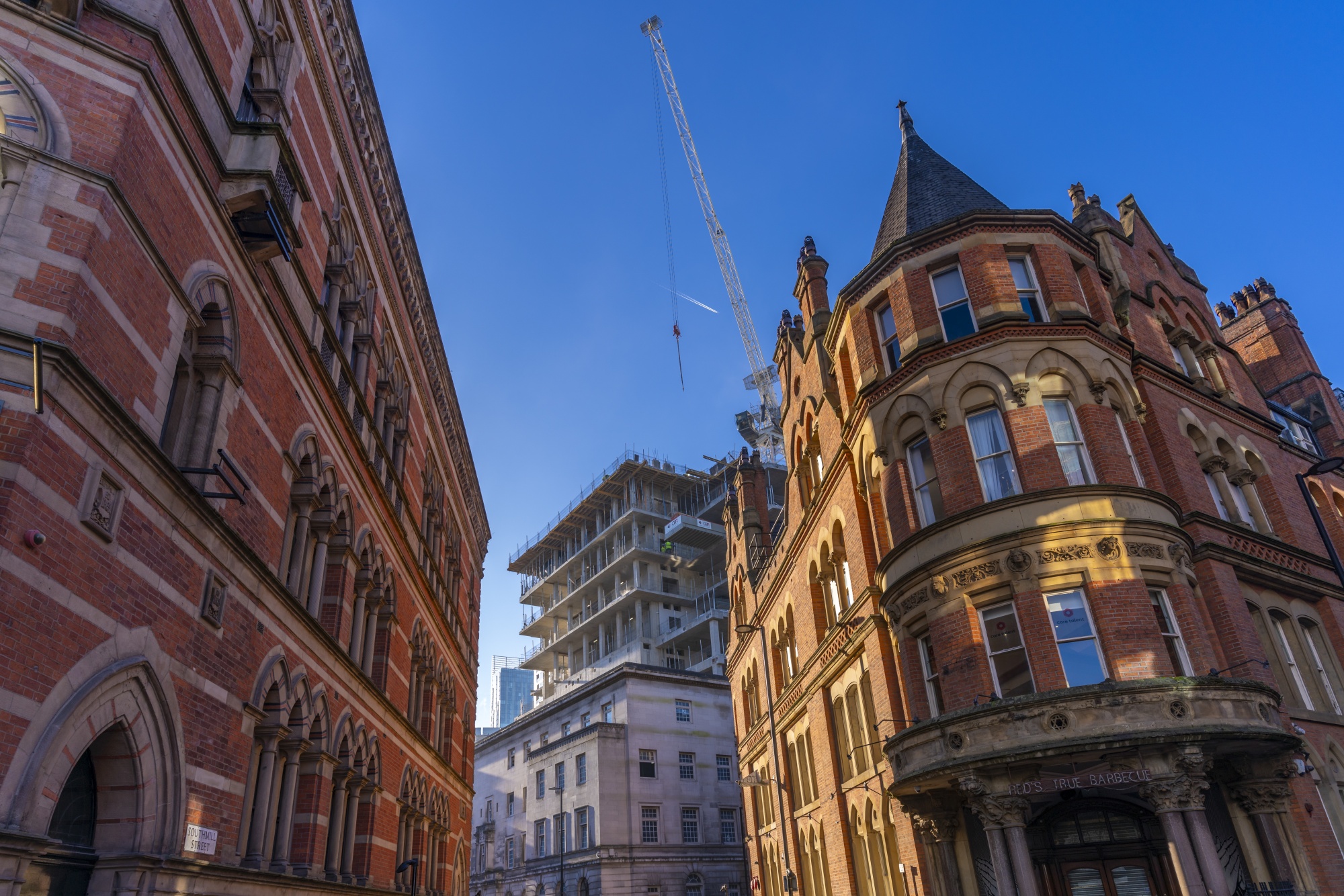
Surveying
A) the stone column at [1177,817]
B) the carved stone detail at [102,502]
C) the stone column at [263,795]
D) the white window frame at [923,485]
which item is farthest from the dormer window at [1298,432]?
the carved stone detail at [102,502]

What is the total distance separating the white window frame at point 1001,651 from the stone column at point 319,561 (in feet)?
43.9

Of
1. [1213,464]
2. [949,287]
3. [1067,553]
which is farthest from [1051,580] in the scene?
[1213,464]

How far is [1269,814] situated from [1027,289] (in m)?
12.2

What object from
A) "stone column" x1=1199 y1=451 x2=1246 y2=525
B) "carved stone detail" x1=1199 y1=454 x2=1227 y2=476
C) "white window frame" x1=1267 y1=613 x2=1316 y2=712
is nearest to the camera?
"white window frame" x1=1267 y1=613 x2=1316 y2=712

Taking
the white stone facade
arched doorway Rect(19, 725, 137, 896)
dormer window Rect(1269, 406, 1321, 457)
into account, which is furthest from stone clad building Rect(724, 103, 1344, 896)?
the white stone facade

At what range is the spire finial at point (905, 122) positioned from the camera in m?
26.7

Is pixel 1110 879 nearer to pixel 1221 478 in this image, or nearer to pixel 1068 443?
pixel 1068 443

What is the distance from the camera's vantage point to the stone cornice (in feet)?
58.9

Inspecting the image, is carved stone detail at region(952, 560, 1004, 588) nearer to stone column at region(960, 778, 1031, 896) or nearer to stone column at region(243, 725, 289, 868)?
stone column at region(960, 778, 1031, 896)

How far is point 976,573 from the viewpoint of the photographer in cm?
1738

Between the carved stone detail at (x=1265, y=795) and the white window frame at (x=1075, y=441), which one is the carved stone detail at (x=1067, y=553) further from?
the carved stone detail at (x=1265, y=795)

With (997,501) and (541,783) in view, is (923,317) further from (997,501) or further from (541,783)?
(541,783)

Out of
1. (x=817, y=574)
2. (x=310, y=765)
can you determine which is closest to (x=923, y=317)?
(x=817, y=574)

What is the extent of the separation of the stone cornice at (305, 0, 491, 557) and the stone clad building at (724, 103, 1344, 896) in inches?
492
